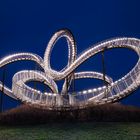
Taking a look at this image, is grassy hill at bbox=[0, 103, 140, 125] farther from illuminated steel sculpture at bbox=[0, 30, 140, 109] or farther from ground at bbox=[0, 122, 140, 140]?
ground at bbox=[0, 122, 140, 140]

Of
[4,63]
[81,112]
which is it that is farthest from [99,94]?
[4,63]

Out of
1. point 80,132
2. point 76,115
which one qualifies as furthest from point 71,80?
point 80,132

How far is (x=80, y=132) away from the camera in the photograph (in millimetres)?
19031

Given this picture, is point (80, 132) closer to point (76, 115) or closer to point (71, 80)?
point (76, 115)

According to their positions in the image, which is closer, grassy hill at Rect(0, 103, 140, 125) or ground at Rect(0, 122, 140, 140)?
ground at Rect(0, 122, 140, 140)

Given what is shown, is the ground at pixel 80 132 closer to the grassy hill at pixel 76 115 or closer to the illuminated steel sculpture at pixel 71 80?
the grassy hill at pixel 76 115

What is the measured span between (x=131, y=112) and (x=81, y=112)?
3.57m

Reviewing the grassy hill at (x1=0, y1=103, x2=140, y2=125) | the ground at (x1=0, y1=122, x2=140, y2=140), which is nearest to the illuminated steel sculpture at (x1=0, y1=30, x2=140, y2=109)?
the grassy hill at (x1=0, y1=103, x2=140, y2=125)

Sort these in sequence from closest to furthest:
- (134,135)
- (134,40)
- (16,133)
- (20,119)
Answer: (134,135)
(16,133)
(20,119)
(134,40)

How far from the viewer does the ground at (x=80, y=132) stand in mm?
17766

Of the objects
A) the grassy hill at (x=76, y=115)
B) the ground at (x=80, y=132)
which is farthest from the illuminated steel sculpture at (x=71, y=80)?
the ground at (x=80, y=132)

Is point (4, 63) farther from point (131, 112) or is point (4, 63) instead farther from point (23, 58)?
point (131, 112)

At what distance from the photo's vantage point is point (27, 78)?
3344cm

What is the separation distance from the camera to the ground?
17766mm
